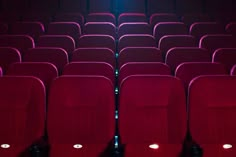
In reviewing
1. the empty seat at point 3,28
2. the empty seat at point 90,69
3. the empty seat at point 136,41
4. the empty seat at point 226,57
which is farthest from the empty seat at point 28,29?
the empty seat at point 226,57

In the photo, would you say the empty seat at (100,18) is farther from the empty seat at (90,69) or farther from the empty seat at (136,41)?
the empty seat at (90,69)

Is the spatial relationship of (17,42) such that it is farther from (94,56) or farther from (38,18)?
(38,18)

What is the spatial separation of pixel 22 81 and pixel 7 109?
0.08m

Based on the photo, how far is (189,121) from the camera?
1008 millimetres

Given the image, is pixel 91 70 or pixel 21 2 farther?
pixel 21 2

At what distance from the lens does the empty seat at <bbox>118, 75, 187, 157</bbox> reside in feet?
3.27

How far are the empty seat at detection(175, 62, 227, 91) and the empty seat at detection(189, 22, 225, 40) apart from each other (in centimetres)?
61

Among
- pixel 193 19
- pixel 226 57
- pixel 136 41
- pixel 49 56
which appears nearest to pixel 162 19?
pixel 193 19

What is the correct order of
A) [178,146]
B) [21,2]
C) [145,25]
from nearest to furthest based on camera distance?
1. [178,146]
2. [145,25]
3. [21,2]

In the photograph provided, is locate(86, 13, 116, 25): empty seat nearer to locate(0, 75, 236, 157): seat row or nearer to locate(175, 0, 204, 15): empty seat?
locate(175, 0, 204, 15): empty seat

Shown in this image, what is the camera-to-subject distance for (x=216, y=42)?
1.58 m

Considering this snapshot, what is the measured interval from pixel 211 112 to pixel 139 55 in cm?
45

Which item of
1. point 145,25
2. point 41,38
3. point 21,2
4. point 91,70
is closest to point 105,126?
point 91,70

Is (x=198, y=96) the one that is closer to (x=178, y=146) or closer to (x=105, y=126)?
(x=178, y=146)
